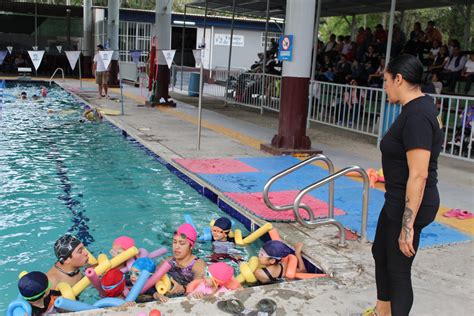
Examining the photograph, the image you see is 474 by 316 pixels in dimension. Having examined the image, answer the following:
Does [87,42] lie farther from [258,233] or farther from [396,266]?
[396,266]

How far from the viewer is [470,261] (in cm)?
493

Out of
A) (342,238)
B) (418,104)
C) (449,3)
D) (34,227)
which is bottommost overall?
(34,227)

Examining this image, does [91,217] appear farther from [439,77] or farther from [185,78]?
[185,78]

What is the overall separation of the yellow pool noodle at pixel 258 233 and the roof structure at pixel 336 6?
11828 mm

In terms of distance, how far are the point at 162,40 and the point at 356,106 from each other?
8.05 meters

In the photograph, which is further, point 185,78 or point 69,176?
point 185,78

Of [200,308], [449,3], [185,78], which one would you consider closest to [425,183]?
[200,308]

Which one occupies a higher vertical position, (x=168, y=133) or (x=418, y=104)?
(x=418, y=104)

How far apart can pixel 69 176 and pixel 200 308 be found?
529 centimetres

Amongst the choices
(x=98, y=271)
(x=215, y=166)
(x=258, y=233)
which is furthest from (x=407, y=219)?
(x=215, y=166)

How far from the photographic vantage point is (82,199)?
721cm

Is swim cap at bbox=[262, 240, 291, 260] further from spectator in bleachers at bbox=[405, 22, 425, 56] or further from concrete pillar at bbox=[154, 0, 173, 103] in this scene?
concrete pillar at bbox=[154, 0, 173, 103]

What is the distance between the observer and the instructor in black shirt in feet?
9.48

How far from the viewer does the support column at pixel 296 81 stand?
9.59 meters
